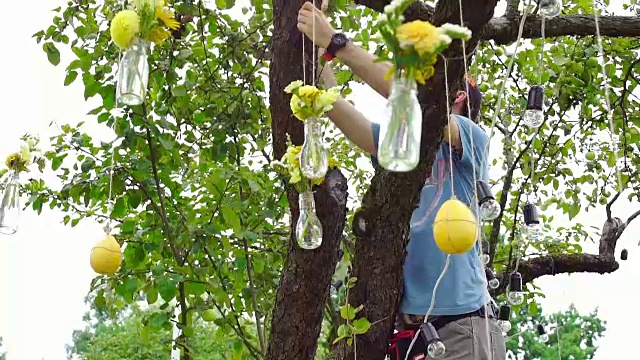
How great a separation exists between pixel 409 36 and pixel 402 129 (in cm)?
8

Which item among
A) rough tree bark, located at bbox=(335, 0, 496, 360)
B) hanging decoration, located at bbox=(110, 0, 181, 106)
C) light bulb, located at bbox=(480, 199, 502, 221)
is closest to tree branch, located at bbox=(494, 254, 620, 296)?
rough tree bark, located at bbox=(335, 0, 496, 360)

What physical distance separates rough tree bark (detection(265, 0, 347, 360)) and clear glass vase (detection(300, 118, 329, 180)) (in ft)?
1.62

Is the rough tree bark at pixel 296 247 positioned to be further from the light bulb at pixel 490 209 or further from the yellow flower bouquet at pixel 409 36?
Answer: the yellow flower bouquet at pixel 409 36

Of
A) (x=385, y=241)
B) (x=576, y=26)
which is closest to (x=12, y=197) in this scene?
(x=385, y=241)

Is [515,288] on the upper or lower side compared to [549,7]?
lower

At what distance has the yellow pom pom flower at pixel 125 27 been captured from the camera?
79cm

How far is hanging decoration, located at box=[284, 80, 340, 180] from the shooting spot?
834mm

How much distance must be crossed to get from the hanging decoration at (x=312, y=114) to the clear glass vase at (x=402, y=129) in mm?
182

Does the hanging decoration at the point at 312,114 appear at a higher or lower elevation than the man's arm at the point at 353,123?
Result: lower

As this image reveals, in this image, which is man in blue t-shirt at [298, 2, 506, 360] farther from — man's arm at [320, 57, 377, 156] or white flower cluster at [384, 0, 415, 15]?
white flower cluster at [384, 0, 415, 15]

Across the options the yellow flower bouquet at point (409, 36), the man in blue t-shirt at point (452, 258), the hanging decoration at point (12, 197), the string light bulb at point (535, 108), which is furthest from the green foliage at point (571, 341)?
the yellow flower bouquet at point (409, 36)

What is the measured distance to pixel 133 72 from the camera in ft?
2.67

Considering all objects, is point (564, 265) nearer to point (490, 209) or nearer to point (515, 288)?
point (515, 288)

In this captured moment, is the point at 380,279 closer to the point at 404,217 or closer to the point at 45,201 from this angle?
the point at 404,217
